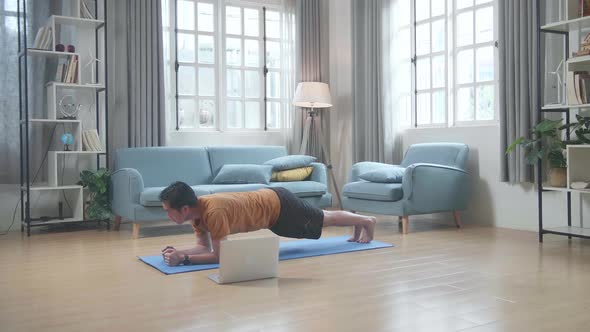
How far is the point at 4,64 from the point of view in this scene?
5.13m

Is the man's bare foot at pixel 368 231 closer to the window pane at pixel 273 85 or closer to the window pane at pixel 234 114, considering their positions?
the window pane at pixel 234 114

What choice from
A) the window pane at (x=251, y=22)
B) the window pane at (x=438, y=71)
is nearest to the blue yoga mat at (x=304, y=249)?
the window pane at (x=438, y=71)

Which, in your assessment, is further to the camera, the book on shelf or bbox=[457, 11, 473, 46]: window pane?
bbox=[457, 11, 473, 46]: window pane

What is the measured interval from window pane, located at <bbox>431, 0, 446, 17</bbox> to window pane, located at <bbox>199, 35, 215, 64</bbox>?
2.28 metres

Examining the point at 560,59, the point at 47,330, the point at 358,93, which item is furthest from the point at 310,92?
the point at 47,330

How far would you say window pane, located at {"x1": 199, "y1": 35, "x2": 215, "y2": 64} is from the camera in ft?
20.4

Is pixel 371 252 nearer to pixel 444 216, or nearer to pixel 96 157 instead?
pixel 444 216

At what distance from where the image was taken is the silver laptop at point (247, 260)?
10.0 feet

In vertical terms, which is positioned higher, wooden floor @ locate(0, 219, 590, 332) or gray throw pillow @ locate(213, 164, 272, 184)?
gray throw pillow @ locate(213, 164, 272, 184)

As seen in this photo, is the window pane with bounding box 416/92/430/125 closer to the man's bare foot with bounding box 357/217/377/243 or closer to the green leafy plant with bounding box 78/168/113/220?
the man's bare foot with bounding box 357/217/377/243

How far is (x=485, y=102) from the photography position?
211 inches

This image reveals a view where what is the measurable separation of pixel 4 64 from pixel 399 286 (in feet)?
13.0

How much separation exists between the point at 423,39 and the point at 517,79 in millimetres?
1426

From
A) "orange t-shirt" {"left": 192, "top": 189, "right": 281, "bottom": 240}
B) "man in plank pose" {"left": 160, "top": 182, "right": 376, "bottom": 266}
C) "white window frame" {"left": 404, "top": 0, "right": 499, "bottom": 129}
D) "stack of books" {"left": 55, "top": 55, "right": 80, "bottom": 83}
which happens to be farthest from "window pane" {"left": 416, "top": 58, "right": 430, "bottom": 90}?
"stack of books" {"left": 55, "top": 55, "right": 80, "bottom": 83}
